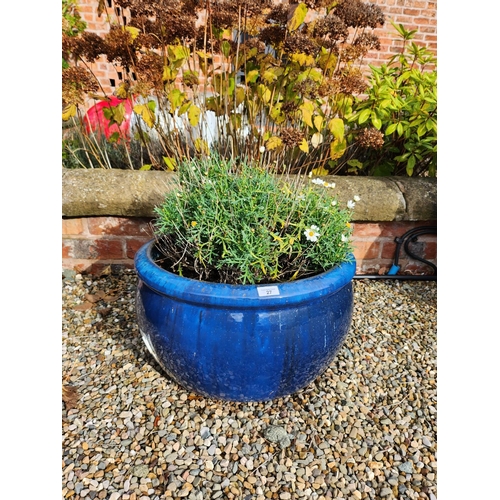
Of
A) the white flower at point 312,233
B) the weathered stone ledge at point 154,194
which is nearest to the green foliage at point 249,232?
the white flower at point 312,233

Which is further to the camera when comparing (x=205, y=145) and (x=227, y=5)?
(x=205, y=145)

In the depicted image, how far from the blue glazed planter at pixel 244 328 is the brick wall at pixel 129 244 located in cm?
110

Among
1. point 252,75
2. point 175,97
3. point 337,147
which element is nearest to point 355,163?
point 337,147

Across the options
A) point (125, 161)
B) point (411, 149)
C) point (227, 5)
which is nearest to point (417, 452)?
point (411, 149)

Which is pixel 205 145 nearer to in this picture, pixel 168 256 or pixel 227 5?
pixel 227 5

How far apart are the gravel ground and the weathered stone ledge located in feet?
2.50

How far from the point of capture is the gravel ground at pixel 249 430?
1.37 meters

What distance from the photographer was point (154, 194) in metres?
2.46

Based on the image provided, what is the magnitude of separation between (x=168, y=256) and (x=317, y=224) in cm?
65

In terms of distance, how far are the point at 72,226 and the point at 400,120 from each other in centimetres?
239

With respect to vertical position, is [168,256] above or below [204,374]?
above

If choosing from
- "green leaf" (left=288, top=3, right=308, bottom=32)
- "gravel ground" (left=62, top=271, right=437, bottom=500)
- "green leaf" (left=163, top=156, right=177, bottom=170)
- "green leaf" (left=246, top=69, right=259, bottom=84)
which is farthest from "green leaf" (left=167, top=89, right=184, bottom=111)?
"gravel ground" (left=62, top=271, right=437, bottom=500)

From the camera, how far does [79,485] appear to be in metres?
1.35

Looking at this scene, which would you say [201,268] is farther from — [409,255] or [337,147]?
[409,255]
